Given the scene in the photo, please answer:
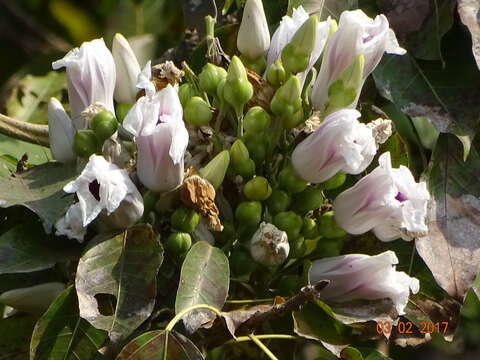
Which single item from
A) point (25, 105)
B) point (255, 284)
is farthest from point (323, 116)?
point (25, 105)

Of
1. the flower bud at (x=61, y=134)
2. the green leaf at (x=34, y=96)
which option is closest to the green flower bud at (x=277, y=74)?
the flower bud at (x=61, y=134)

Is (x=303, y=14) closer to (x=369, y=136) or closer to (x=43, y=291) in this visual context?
(x=369, y=136)

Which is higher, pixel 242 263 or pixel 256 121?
pixel 256 121

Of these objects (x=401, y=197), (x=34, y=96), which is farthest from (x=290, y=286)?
(x=34, y=96)

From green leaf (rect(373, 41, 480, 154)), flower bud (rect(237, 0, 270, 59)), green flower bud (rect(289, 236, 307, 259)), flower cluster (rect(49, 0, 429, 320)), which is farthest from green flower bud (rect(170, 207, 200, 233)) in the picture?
green leaf (rect(373, 41, 480, 154))

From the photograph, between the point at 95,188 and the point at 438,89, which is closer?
the point at 95,188

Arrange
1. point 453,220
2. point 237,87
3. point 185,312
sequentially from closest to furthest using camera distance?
1. point 185,312
2. point 237,87
3. point 453,220

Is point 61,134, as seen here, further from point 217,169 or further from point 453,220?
point 453,220
